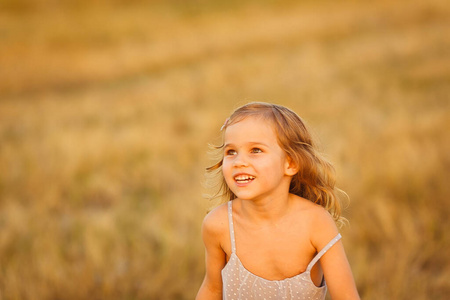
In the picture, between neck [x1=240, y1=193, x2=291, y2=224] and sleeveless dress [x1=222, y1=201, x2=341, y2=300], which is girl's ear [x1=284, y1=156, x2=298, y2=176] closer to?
neck [x1=240, y1=193, x2=291, y2=224]

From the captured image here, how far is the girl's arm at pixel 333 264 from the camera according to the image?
7.38 feet

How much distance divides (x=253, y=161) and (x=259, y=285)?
0.55 m

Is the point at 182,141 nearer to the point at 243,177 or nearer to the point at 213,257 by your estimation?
the point at 213,257

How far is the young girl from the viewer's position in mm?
2262

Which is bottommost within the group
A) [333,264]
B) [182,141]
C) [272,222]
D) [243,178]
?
[182,141]

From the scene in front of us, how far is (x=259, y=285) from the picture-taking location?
7.79ft

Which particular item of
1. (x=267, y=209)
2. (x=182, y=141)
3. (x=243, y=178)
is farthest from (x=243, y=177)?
(x=182, y=141)

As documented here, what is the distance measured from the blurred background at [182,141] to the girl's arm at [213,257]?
638 mm

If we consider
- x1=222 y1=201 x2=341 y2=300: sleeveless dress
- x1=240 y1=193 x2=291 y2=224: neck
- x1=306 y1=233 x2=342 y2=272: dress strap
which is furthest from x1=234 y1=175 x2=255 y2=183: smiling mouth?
x1=306 y1=233 x2=342 y2=272: dress strap

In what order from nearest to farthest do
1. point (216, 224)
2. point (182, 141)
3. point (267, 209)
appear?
1. point (267, 209)
2. point (216, 224)
3. point (182, 141)

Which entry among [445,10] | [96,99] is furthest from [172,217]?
[445,10]

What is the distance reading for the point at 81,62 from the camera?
17.0 m

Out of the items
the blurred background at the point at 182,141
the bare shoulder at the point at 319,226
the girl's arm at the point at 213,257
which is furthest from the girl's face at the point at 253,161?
the blurred background at the point at 182,141

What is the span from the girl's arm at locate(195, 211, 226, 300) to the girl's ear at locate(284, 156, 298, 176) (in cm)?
37
